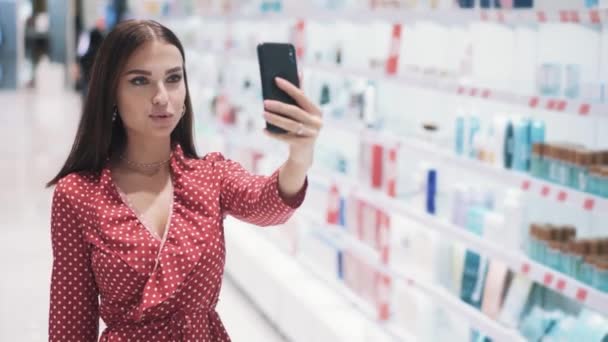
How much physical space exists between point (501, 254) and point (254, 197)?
1544mm

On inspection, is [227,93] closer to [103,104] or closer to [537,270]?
[537,270]

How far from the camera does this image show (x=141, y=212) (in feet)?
6.37

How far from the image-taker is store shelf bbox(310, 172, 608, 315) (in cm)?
267

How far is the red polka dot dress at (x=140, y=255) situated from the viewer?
1.86 metres

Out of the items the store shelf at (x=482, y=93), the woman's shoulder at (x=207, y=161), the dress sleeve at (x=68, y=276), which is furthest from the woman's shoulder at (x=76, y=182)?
the store shelf at (x=482, y=93)

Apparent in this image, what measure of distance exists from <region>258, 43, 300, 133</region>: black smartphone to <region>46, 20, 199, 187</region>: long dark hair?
306 mm

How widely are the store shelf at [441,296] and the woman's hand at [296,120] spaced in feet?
5.65

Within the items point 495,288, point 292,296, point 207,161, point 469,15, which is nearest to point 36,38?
point 292,296

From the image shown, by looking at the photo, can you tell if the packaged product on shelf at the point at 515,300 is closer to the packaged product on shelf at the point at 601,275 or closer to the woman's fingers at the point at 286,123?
the packaged product on shelf at the point at 601,275

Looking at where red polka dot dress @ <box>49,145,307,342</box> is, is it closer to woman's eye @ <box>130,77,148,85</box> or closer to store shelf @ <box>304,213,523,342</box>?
woman's eye @ <box>130,77,148,85</box>

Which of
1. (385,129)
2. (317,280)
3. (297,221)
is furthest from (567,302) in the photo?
(297,221)

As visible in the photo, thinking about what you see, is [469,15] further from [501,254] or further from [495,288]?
[495,288]

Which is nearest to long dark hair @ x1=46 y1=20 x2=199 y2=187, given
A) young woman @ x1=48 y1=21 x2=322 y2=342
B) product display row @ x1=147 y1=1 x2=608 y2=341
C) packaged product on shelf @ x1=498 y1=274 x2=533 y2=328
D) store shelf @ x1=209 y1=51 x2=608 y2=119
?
young woman @ x1=48 y1=21 x2=322 y2=342

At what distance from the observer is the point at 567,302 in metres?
3.29
